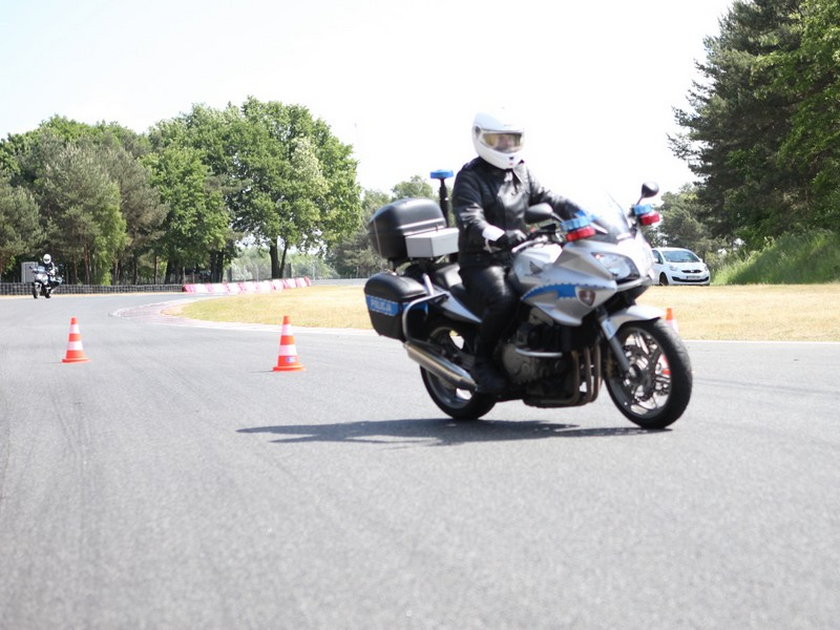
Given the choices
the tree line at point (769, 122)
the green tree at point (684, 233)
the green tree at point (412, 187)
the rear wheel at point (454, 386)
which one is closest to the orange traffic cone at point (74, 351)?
the rear wheel at point (454, 386)

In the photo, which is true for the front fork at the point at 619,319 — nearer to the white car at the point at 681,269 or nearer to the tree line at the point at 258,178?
the white car at the point at 681,269

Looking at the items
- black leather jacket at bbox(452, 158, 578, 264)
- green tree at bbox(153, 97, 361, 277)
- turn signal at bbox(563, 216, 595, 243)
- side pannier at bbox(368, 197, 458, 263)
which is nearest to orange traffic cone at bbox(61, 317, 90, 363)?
side pannier at bbox(368, 197, 458, 263)

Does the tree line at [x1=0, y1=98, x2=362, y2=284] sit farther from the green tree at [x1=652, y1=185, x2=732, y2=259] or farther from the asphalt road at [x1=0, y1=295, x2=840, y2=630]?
the asphalt road at [x1=0, y1=295, x2=840, y2=630]

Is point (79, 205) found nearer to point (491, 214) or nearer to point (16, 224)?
point (16, 224)

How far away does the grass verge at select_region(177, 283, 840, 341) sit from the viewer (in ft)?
63.7

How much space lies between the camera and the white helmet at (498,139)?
7.55 meters

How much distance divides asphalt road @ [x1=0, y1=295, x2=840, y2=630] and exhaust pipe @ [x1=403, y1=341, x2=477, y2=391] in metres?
0.35

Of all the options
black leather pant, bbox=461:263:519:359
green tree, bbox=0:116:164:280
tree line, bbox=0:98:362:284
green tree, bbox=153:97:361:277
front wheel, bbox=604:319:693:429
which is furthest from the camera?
green tree, bbox=153:97:361:277

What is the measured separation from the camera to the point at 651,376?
7.23 metres

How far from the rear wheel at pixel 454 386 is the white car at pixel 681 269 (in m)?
38.1

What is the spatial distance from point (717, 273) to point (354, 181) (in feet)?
186

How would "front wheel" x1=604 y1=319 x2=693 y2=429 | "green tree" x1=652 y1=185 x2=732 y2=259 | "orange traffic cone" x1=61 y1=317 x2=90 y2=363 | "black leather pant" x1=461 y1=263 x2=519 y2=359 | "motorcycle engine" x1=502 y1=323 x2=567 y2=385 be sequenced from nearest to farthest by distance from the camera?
"front wheel" x1=604 y1=319 x2=693 y2=429, "motorcycle engine" x1=502 y1=323 x2=567 y2=385, "black leather pant" x1=461 y1=263 x2=519 y2=359, "orange traffic cone" x1=61 y1=317 x2=90 y2=363, "green tree" x1=652 y1=185 x2=732 y2=259

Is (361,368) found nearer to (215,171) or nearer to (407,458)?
(407,458)


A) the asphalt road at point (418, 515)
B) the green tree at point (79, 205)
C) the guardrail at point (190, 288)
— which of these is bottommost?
the guardrail at point (190, 288)
